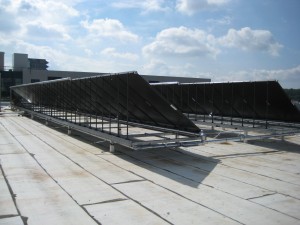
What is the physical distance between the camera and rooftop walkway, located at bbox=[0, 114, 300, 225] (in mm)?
5945

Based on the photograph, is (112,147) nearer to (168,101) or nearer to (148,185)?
(168,101)

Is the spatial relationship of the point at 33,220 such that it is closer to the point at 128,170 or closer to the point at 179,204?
the point at 179,204

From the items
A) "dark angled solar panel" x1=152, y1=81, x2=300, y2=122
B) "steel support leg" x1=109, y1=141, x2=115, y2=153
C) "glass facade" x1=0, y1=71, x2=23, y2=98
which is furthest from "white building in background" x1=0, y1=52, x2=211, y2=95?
"steel support leg" x1=109, y1=141, x2=115, y2=153

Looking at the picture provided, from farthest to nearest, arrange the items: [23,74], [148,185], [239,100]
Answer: [23,74]
[239,100]
[148,185]

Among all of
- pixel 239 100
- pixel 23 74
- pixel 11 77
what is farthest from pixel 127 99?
pixel 11 77

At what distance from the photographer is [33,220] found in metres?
5.68

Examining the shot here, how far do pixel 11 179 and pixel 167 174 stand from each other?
3.70 meters

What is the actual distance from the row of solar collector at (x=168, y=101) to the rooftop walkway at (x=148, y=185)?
1.73 m

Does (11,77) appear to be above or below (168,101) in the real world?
above

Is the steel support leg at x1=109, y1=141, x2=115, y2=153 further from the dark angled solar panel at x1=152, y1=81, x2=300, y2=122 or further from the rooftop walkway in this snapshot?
the dark angled solar panel at x1=152, y1=81, x2=300, y2=122

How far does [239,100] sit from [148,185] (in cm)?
1052

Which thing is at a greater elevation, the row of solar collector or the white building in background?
the white building in background

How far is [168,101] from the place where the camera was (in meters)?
12.4

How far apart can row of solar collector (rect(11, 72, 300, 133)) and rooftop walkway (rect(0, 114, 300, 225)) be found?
1728mm
